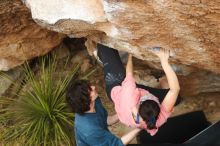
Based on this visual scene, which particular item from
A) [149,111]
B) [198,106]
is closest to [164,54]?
[149,111]

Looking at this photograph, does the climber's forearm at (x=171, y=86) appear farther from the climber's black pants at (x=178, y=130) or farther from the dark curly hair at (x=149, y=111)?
the climber's black pants at (x=178, y=130)

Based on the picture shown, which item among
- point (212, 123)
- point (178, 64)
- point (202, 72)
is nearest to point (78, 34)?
point (178, 64)

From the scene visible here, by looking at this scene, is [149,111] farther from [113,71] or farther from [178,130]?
[178,130]

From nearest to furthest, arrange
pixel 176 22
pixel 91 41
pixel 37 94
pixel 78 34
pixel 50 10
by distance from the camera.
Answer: pixel 176 22, pixel 50 10, pixel 78 34, pixel 91 41, pixel 37 94

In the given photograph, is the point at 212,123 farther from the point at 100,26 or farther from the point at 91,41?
the point at 100,26

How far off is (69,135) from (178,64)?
1.93 m

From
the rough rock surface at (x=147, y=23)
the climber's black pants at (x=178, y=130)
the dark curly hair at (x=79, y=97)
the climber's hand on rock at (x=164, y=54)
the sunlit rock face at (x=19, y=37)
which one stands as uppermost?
the rough rock surface at (x=147, y=23)

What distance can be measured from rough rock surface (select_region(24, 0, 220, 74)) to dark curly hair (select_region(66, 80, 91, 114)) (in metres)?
0.57

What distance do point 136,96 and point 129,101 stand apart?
0.08 metres

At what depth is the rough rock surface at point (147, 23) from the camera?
3887mm

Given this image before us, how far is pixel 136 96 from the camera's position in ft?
14.4

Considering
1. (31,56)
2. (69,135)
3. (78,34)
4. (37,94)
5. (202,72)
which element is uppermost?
(78,34)

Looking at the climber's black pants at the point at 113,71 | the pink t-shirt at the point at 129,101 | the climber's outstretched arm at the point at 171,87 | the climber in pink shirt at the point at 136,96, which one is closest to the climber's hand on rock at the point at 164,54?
the climber in pink shirt at the point at 136,96

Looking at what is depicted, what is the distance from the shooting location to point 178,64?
508 centimetres
